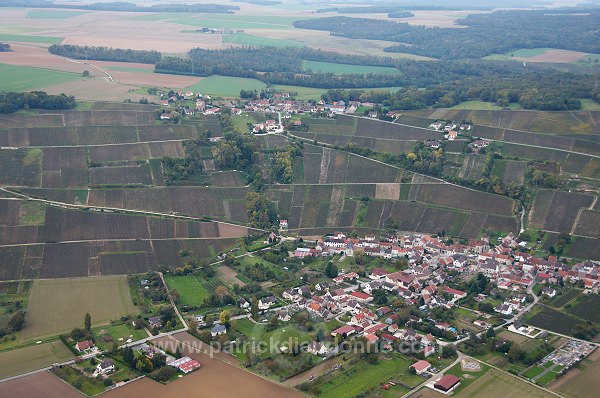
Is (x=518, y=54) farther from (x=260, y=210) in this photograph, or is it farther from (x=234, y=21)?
(x=260, y=210)

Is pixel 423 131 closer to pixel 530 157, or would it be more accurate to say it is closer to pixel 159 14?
pixel 530 157

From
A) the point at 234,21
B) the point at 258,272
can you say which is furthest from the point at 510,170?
the point at 234,21

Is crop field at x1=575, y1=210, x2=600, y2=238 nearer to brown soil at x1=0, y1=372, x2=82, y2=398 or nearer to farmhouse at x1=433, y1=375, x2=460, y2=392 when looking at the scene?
farmhouse at x1=433, y1=375, x2=460, y2=392

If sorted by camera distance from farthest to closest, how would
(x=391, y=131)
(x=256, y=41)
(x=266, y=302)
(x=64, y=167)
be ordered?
(x=256, y=41), (x=391, y=131), (x=64, y=167), (x=266, y=302)

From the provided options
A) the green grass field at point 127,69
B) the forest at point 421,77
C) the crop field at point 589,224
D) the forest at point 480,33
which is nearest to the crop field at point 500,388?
the crop field at point 589,224

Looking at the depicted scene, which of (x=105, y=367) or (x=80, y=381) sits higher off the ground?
(x=105, y=367)

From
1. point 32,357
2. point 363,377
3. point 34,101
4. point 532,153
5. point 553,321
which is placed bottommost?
point 32,357
